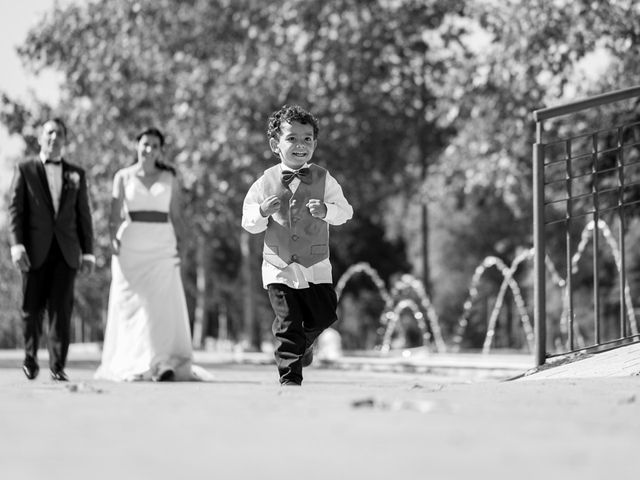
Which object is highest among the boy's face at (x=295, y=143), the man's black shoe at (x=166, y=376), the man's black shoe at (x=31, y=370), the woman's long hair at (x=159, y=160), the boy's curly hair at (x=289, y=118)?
the woman's long hair at (x=159, y=160)

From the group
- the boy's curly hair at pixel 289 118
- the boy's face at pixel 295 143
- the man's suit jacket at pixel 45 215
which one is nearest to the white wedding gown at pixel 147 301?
the man's suit jacket at pixel 45 215

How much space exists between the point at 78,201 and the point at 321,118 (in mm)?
17746

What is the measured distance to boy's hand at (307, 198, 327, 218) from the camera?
883 centimetres

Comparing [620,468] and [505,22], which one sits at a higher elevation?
[505,22]

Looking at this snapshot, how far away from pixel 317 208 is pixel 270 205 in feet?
0.93

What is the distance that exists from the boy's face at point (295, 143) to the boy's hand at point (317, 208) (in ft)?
1.48

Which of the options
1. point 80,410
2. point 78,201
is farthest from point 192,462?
point 78,201

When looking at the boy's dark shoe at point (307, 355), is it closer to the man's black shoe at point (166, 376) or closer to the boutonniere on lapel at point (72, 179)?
the man's black shoe at point (166, 376)

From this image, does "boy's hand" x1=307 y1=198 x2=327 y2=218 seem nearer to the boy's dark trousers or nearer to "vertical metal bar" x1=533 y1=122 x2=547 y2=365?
the boy's dark trousers

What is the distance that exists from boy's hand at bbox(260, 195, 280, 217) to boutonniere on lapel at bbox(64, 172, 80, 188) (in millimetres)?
3186

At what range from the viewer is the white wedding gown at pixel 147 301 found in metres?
12.2

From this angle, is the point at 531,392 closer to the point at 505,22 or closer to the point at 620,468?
the point at 620,468

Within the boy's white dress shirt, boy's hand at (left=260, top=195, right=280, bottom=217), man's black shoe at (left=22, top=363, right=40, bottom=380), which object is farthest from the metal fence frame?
man's black shoe at (left=22, top=363, right=40, bottom=380)

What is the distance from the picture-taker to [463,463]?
14.2 ft
